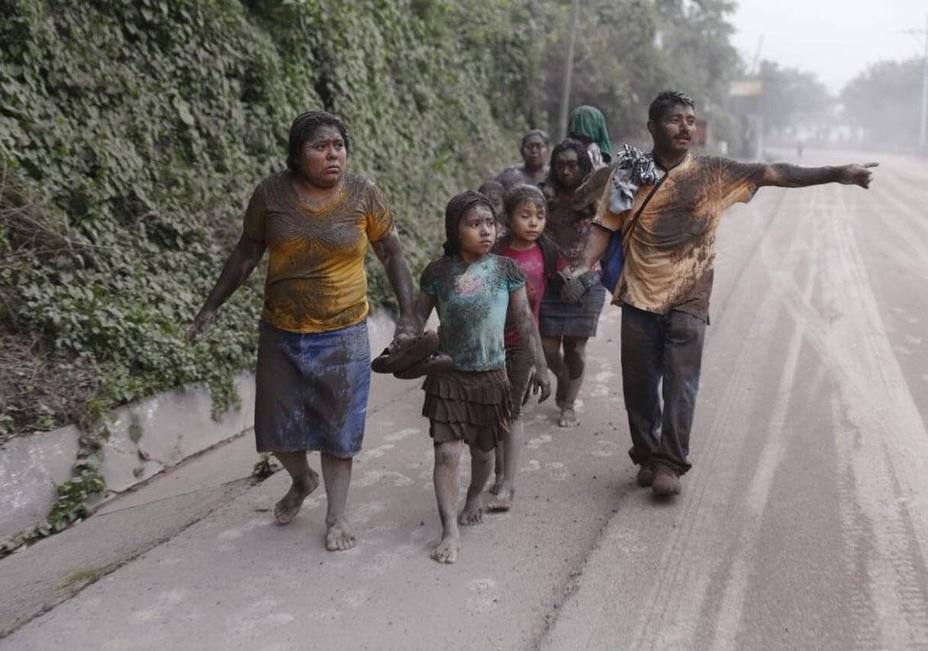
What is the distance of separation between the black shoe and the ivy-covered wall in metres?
2.85

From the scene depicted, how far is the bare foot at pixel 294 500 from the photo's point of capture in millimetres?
4492

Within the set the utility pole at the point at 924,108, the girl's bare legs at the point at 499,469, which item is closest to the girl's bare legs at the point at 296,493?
the girl's bare legs at the point at 499,469

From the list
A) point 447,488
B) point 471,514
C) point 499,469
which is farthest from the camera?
point 499,469

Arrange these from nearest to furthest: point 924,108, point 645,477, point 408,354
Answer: point 408,354 < point 645,477 < point 924,108

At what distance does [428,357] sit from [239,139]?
5.04 meters

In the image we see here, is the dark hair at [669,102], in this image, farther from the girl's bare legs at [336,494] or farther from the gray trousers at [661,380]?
the girl's bare legs at [336,494]

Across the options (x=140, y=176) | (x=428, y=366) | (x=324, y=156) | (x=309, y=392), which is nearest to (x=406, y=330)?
(x=428, y=366)

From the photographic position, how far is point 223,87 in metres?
8.16

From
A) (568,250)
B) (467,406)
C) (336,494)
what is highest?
(568,250)

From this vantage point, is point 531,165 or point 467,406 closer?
point 467,406

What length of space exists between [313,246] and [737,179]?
2.29 meters

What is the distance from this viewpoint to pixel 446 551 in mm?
4078

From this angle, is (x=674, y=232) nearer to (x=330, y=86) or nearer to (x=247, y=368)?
(x=247, y=368)

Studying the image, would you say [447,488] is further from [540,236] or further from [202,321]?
[540,236]
